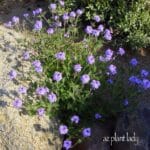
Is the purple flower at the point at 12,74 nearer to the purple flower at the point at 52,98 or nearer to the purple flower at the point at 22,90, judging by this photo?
the purple flower at the point at 22,90

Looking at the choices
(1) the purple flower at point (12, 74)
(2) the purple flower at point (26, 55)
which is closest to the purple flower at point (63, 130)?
(1) the purple flower at point (12, 74)

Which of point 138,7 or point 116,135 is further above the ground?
point 138,7

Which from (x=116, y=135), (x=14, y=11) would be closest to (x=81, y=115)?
(x=116, y=135)

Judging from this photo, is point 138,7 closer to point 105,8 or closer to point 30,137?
point 105,8

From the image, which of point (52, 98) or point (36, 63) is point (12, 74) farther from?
point (52, 98)

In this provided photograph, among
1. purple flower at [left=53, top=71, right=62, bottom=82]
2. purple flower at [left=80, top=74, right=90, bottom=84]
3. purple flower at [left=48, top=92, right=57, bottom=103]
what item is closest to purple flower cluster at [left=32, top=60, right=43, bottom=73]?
purple flower at [left=53, top=71, right=62, bottom=82]

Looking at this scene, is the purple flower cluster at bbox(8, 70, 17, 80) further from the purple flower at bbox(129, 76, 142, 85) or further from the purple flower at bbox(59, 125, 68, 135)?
the purple flower at bbox(129, 76, 142, 85)

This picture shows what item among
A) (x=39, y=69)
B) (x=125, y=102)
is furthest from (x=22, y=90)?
(x=125, y=102)

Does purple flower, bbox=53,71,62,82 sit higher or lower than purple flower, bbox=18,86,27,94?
higher
